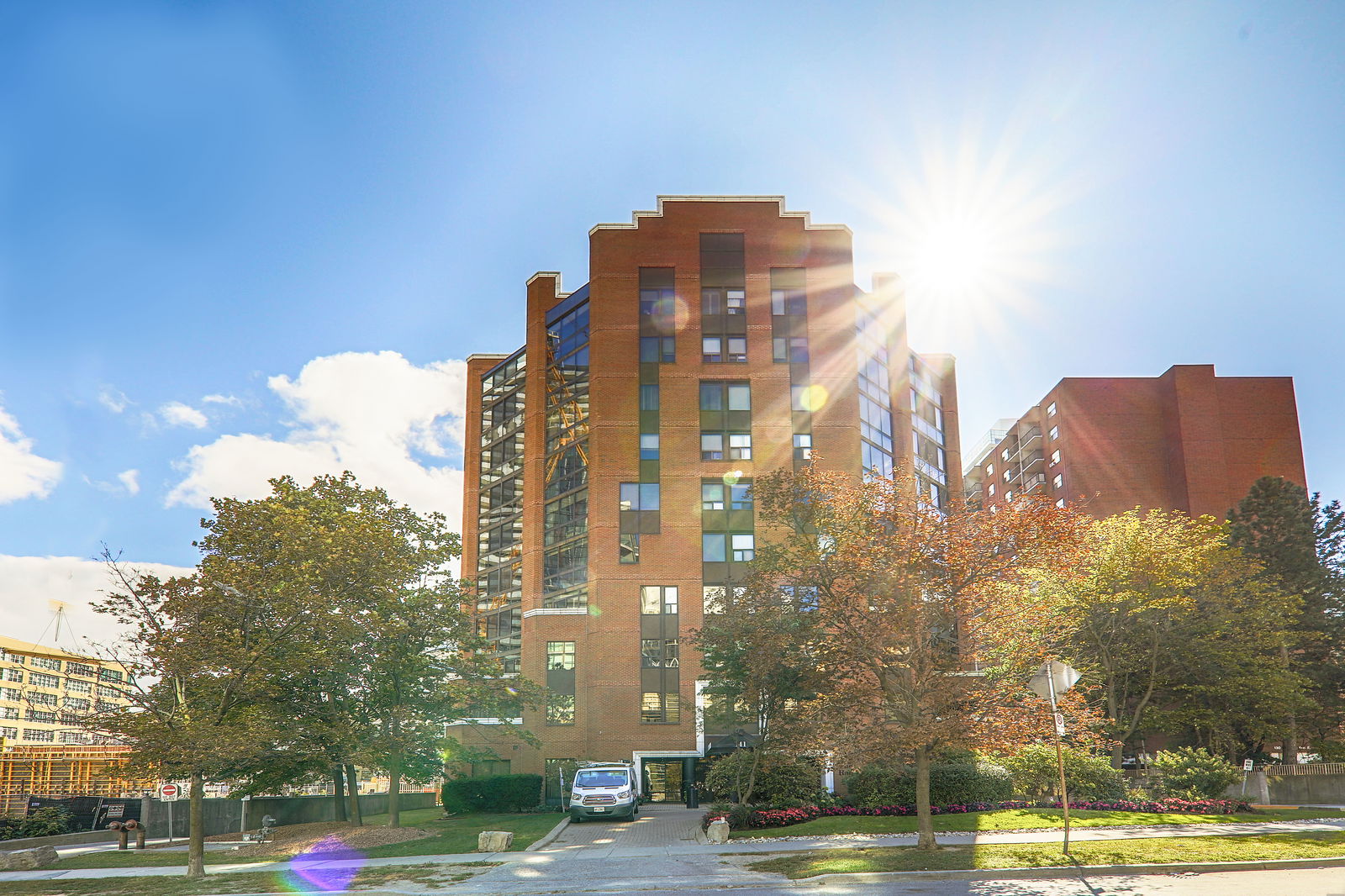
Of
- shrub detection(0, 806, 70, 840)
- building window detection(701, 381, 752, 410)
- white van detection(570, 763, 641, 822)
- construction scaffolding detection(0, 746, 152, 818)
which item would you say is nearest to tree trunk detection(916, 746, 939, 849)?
white van detection(570, 763, 641, 822)

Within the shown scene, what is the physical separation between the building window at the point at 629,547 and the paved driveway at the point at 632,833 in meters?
16.3

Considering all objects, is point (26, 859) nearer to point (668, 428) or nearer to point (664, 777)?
point (664, 777)

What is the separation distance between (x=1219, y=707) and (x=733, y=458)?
25.7 meters

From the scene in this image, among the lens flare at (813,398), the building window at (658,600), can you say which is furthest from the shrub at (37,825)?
the lens flare at (813,398)

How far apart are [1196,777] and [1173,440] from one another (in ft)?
187

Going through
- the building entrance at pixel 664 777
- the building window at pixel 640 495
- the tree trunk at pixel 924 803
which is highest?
the building window at pixel 640 495

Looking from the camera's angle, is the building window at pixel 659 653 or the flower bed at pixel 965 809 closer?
the flower bed at pixel 965 809

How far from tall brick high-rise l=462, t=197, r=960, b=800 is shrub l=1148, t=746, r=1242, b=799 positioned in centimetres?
1959

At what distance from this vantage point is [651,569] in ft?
174

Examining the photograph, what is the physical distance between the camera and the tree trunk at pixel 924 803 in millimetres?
20578

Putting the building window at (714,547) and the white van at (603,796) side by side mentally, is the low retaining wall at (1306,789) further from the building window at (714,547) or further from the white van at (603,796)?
the building window at (714,547)

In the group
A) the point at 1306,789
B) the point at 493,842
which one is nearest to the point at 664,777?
the point at 493,842

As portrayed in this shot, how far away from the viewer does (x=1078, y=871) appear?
17.5 meters

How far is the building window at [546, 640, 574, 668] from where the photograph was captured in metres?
52.4
